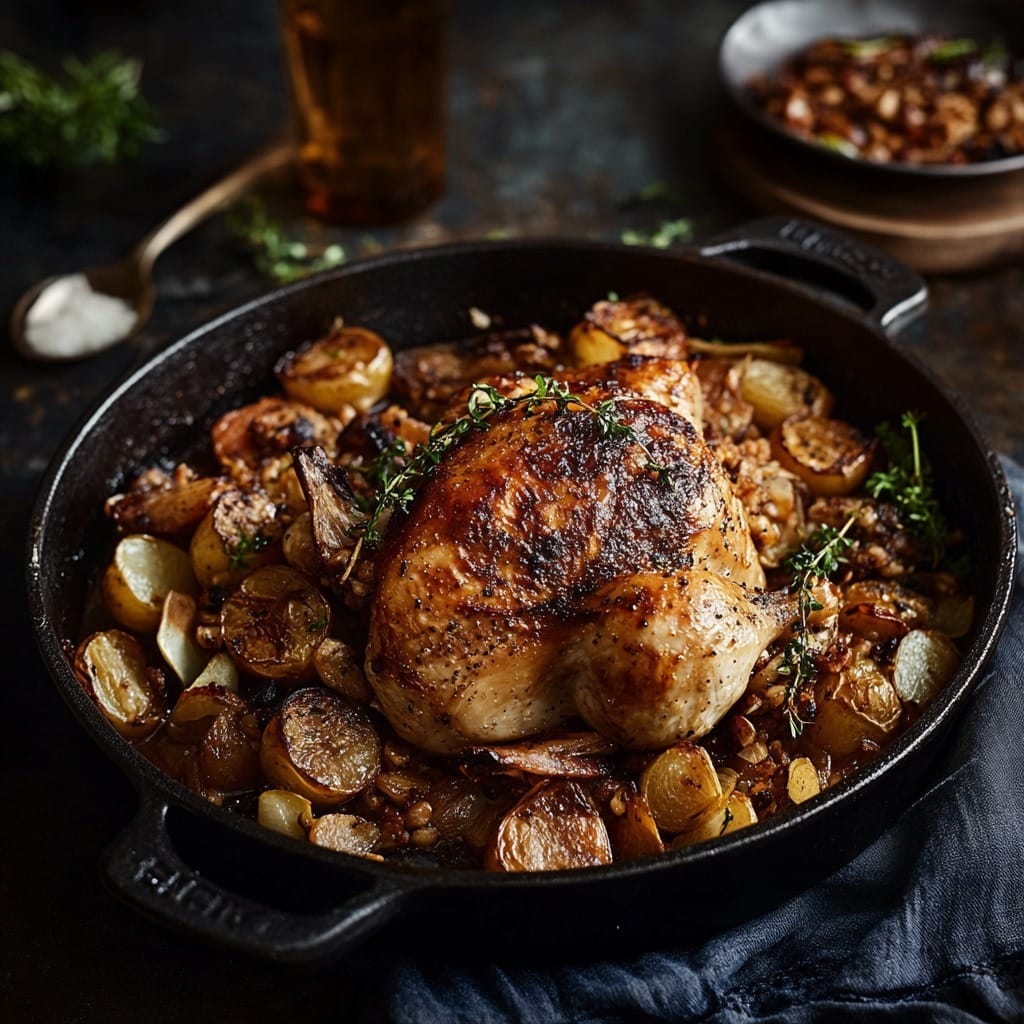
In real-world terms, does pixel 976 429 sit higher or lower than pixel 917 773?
higher

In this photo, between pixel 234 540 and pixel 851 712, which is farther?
pixel 234 540

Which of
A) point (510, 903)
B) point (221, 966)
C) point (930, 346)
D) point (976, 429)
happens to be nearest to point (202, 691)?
Answer: point (221, 966)

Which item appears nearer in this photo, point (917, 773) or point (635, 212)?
point (917, 773)

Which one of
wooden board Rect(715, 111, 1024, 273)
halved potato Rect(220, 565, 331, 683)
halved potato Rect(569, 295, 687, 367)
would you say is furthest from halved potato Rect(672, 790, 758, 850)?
wooden board Rect(715, 111, 1024, 273)

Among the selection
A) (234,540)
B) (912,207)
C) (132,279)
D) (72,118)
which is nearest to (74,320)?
(132,279)

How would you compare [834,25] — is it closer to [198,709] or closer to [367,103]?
[367,103]

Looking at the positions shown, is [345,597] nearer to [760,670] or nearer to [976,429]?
[760,670]
